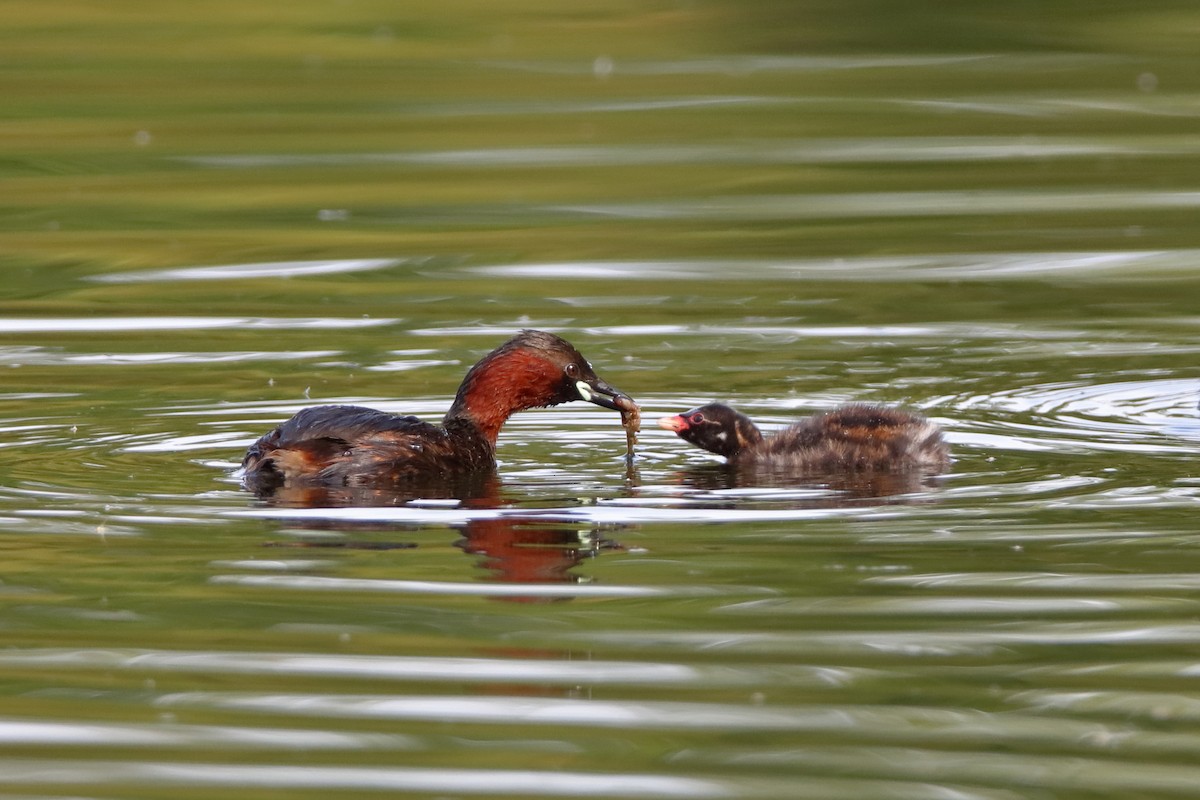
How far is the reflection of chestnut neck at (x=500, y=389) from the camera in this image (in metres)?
8.95

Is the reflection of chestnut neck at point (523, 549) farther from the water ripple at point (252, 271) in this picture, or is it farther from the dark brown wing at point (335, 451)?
the water ripple at point (252, 271)

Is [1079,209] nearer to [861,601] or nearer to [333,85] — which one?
[333,85]

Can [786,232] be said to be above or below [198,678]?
above

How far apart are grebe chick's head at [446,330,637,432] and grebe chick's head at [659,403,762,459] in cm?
25

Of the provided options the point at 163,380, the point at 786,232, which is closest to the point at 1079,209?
the point at 786,232

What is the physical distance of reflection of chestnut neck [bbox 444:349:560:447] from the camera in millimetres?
8945

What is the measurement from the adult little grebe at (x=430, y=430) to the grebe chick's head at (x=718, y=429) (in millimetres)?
232

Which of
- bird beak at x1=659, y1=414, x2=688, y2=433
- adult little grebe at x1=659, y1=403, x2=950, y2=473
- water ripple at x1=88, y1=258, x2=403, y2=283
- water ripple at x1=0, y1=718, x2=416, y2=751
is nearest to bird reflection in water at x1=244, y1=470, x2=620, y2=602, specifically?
bird beak at x1=659, y1=414, x2=688, y2=433

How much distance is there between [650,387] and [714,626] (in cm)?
397

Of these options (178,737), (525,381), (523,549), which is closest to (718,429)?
A: (525,381)

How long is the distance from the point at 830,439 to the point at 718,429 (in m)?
0.48

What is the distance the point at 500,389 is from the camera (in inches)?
353

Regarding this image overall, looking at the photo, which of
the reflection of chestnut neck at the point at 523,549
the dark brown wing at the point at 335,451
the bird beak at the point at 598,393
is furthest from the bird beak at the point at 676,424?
the reflection of chestnut neck at the point at 523,549

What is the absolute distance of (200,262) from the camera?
13156mm
